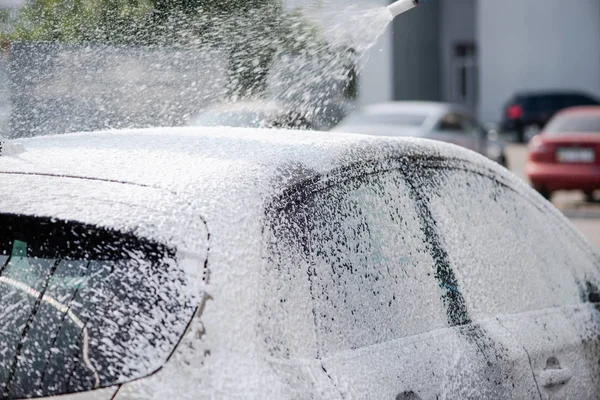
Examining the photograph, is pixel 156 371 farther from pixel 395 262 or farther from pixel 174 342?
pixel 395 262

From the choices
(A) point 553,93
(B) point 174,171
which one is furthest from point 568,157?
(A) point 553,93

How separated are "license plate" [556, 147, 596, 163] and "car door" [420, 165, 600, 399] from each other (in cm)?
1216

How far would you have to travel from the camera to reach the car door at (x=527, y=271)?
Result: 3.13 m

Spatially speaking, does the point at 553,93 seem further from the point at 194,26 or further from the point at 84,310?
the point at 84,310

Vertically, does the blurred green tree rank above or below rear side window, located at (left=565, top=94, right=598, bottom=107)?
above

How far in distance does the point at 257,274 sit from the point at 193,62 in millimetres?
2911

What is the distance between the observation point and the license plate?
1556cm

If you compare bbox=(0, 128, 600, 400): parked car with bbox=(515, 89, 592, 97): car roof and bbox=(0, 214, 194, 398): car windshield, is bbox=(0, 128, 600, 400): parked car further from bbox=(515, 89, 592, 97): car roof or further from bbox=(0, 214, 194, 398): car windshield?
bbox=(515, 89, 592, 97): car roof

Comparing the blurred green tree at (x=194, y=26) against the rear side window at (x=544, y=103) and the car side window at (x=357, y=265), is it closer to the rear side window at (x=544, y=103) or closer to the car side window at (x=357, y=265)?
the car side window at (x=357, y=265)

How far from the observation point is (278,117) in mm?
4980

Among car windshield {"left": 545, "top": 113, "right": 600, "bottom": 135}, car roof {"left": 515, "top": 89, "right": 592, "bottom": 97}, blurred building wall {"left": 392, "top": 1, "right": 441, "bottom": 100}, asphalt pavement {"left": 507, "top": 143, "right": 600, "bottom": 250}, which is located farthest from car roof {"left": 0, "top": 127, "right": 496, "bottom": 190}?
blurred building wall {"left": 392, "top": 1, "right": 441, "bottom": 100}

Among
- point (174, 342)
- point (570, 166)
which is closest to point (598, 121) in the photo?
point (570, 166)

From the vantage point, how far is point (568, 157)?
15.9m

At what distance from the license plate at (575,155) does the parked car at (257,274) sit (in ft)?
41.6
